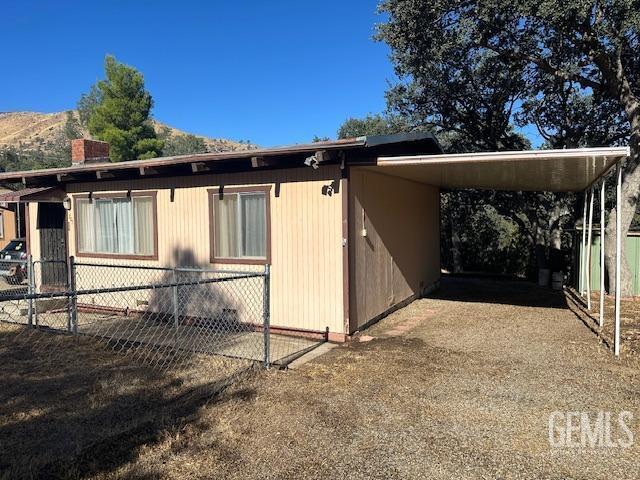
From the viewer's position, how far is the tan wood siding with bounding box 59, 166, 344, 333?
6523 mm

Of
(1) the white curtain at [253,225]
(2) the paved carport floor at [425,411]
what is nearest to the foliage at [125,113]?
(1) the white curtain at [253,225]

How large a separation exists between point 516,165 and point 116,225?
6782 mm

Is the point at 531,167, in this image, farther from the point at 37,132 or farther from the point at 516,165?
the point at 37,132

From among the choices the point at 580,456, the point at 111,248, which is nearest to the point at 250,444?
the point at 580,456

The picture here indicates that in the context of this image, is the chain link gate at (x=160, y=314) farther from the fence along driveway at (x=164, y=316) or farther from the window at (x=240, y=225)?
the window at (x=240, y=225)

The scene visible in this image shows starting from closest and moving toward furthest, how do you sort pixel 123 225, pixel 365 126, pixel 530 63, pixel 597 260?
pixel 123 225, pixel 597 260, pixel 530 63, pixel 365 126

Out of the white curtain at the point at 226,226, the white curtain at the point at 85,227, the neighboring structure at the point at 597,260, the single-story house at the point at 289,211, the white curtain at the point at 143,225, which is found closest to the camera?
the single-story house at the point at 289,211

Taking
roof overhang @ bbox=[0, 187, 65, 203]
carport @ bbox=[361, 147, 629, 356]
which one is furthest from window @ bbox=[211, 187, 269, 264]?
roof overhang @ bbox=[0, 187, 65, 203]

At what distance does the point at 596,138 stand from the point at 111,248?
13.9 m

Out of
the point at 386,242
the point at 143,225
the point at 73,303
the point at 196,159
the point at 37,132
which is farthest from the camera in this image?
the point at 37,132

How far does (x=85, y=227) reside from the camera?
8.94 m

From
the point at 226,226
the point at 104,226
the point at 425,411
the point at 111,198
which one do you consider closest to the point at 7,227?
the point at 104,226

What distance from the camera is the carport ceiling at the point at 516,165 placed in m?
5.48

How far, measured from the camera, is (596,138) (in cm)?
1434
